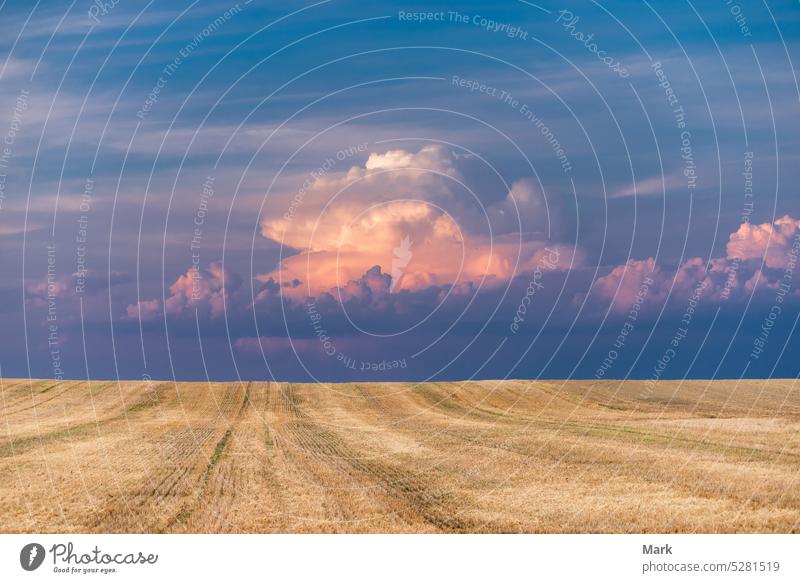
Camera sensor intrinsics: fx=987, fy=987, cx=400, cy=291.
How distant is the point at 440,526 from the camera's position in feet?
84.9

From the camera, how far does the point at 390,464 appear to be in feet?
123

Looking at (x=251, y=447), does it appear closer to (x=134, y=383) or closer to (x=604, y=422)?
(x=604, y=422)

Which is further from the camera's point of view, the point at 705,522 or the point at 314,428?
the point at 314,428

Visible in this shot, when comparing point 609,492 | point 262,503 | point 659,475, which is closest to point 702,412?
point 659,475

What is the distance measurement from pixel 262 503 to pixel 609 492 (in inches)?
422

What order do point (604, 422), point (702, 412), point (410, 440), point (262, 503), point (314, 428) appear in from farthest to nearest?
point (702, 412) < point (604, 422) < point (314, 428) < point (410, 440) < point (262, 503)

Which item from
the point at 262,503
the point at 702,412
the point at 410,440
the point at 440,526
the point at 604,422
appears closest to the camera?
the point at 440,526
